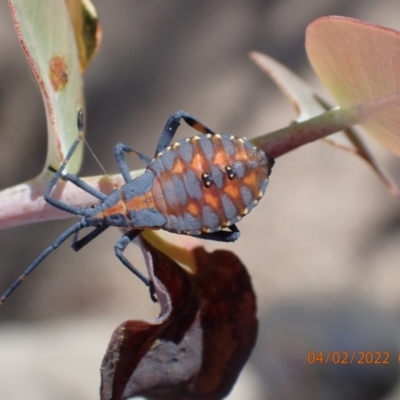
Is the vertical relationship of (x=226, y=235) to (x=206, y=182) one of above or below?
below

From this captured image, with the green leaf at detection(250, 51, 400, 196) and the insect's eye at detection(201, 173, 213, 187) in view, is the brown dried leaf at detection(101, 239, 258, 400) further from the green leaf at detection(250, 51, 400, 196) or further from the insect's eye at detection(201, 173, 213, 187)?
the green leaf at detection(250, 51, 400, 196)

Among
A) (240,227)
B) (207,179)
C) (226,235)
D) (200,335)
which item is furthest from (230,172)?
(240,227)

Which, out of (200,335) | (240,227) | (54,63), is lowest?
(240,227)

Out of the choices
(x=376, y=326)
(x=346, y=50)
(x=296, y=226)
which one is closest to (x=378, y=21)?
(x=296, y=226)

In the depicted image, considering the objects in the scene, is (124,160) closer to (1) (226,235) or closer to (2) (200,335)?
(1) (226,235)

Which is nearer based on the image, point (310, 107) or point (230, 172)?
point (230, 172)

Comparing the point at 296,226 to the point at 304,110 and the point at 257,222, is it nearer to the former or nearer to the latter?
the point at 257,222

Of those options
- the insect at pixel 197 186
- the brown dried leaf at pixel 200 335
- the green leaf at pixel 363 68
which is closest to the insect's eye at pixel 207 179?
the insect at pixel 197 186
